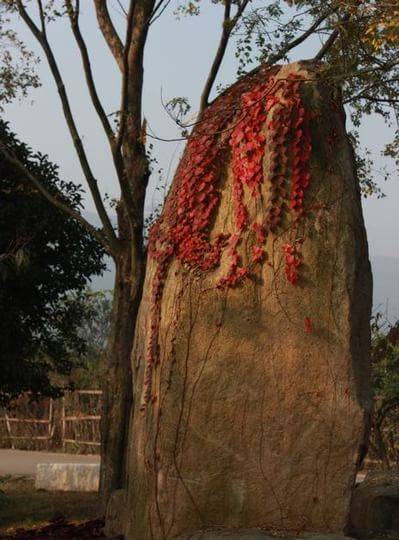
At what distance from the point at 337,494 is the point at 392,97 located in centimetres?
557

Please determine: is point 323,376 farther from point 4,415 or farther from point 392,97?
point 4,415

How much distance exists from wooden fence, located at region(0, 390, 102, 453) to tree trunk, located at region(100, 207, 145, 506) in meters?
12.0

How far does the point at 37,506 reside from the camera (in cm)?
1399

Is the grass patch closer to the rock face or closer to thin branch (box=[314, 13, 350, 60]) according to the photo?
the rock face

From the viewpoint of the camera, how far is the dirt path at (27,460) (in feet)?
64.5

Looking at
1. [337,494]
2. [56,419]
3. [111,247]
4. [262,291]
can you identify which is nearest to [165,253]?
[262,291]

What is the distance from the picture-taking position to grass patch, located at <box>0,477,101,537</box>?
12203 mm

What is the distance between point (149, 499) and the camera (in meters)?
7.81

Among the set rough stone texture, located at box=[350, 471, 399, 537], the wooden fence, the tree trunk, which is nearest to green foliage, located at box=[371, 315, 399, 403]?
the tree trunk

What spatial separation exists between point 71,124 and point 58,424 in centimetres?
1453

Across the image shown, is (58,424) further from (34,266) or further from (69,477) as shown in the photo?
(34,266)

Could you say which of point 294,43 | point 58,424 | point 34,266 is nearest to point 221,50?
point 294,43

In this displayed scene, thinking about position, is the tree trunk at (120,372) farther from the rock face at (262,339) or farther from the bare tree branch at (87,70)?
the rock face at (262,339)

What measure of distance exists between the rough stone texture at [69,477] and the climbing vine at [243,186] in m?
8.67
